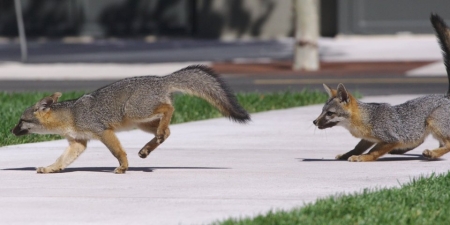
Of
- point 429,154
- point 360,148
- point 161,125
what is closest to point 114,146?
point 161,125

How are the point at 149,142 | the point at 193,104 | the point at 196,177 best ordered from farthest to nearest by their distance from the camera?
the point at 193,104
the point at 149,142
the point at 196,177

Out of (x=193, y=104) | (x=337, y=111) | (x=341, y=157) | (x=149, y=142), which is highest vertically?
(x=337, y=111)

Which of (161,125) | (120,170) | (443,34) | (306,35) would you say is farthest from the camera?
(306,35)

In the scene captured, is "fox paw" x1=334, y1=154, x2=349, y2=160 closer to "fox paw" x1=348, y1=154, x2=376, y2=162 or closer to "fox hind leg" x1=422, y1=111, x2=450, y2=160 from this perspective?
"fox paw" x1=348, y1=154, x2=376, y2=162

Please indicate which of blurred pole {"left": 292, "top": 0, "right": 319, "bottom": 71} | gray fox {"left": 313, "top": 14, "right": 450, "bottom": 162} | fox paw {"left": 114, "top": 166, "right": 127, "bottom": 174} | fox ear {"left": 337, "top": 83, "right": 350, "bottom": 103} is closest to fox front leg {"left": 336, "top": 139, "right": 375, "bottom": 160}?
gray fox {"left": 313, "top": 14, "right": 450, "bottom": 162}

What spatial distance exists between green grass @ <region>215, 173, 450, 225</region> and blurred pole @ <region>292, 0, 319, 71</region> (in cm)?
1567

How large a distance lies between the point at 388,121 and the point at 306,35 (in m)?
14.3

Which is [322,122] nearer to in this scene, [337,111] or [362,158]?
[337,111]

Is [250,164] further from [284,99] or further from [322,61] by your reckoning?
[322,61]

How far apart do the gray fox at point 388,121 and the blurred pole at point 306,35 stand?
545 inches

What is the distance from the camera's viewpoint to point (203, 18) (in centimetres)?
3394

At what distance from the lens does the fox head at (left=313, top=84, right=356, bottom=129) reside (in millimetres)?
9266

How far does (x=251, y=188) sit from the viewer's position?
8.02 metres

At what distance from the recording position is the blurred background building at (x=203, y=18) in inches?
1255
